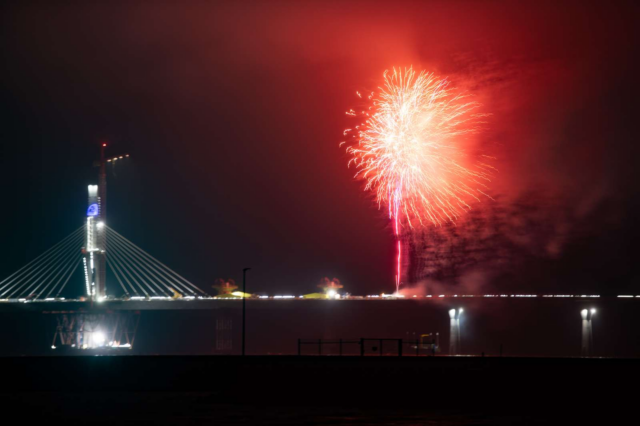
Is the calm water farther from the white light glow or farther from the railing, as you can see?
the white light glow

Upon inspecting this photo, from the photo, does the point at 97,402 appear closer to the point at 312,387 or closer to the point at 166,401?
the point at 166,401

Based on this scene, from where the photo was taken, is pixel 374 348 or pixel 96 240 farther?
pixel 96 240

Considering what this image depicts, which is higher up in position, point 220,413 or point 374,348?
point 374,348

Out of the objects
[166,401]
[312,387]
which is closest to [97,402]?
[166,401]

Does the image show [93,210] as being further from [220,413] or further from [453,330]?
[220,413]

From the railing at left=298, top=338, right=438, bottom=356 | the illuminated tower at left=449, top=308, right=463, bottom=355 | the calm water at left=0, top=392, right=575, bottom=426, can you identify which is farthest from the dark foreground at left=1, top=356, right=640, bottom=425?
the illuminated tower at left=449, top=308, right=463, bottom=355

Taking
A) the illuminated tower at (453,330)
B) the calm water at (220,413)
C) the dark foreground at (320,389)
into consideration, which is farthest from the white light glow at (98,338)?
the calm water at (220,413)

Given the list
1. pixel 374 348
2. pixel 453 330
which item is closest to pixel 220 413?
pixel 374 348

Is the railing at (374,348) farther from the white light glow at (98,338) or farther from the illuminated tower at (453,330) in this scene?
the white light glow at (98,338)
